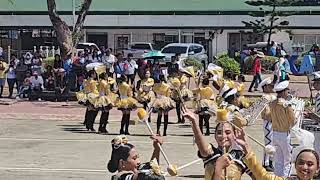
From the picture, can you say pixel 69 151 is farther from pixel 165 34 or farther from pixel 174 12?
pixel 165 34

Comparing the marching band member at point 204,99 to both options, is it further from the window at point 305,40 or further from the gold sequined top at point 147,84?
the window at point 305,40

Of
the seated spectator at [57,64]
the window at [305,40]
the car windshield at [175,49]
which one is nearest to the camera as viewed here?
the seated spectator at [57,64]

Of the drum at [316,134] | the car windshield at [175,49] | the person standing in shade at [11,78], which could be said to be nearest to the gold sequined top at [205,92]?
the drum at [316,134]

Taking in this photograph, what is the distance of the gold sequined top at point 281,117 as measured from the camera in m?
12.3

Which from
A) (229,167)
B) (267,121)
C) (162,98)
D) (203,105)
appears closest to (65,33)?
(162,98)

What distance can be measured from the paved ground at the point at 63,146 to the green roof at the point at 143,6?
87.4 ft

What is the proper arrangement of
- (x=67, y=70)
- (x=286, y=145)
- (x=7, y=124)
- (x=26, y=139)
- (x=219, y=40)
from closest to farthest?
(x=286, y=145), (x=26, y=139), (x=7, y=124), (x=67, y=70), (x=219, y=40)

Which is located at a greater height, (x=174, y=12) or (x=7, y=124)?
(x=174, y=12)

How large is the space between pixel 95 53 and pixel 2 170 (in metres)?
23.2

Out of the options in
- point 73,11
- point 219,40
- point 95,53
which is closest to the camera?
point 95,53

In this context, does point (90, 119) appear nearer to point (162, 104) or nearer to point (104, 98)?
point (104, 98)

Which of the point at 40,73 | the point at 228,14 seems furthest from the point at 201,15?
the point at 40,73

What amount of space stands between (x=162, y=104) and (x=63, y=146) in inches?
123

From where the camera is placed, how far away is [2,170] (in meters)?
14.6
